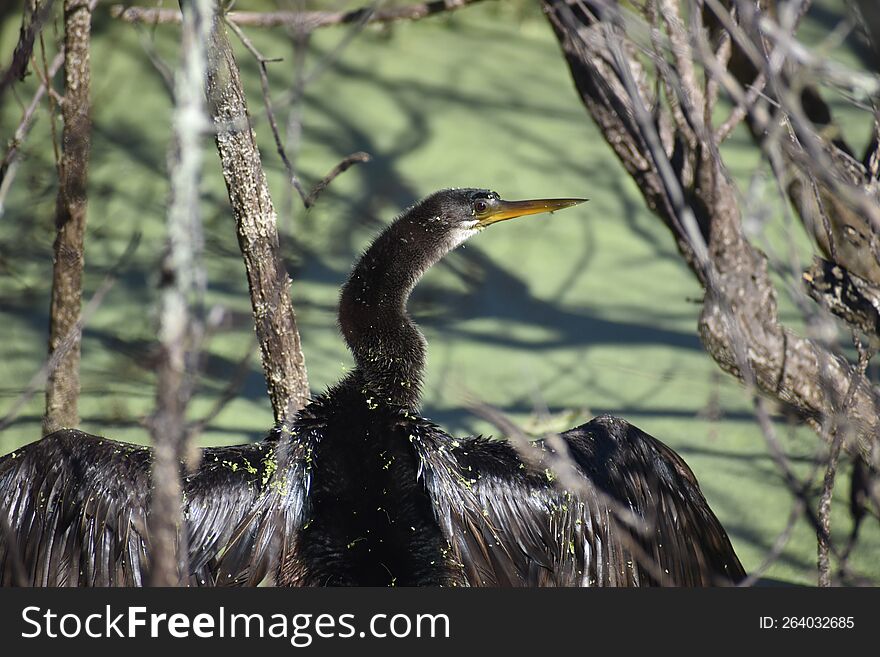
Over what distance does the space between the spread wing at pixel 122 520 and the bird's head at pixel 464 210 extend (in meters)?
0.61

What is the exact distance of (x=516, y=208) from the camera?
7.20 feet

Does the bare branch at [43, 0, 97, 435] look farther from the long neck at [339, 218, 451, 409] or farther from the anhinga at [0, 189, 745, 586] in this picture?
the long neck at [339, 218, 451, 409]

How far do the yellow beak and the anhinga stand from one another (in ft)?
0.73

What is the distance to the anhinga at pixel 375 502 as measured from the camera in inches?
73.9

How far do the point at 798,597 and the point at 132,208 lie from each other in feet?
10.00

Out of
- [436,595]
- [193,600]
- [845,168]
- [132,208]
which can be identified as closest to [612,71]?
[845,168]

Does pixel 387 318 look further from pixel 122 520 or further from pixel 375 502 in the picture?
pixel 122 520

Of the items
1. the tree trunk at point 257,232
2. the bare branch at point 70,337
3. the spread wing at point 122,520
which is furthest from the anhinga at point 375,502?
the bare branch at point 70,337

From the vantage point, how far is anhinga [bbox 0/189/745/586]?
73.9 inches

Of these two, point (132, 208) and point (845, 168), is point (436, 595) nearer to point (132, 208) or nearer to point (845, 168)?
point (845, 168)

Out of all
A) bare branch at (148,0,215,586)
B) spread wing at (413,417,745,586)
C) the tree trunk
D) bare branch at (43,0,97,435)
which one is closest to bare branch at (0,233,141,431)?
bare branch at (148,0,215,586)

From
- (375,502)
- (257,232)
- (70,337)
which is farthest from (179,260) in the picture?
(257,232)

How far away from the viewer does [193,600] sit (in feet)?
5.22

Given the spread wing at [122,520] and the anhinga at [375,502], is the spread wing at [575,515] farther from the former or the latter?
the spread wing at [122,520]
